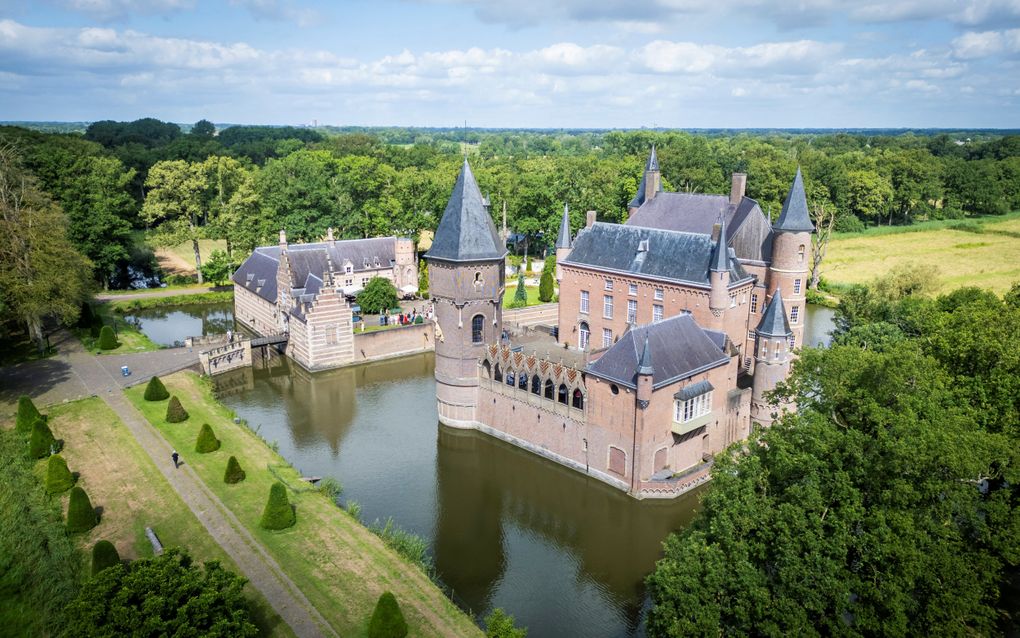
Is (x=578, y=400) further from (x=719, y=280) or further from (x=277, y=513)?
(x=277, y=513)

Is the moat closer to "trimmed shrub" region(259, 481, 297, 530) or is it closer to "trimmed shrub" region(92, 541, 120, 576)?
"trimmed shrub" region(259, 481, 297, 530)

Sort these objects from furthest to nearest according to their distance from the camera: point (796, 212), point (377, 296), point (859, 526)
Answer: point (377, 296) → point (796, 212) → point (859, 526)

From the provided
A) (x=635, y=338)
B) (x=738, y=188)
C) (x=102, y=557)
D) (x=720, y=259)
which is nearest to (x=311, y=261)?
(x=738, y=188)

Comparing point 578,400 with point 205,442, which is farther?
point 578,400

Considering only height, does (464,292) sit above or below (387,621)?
above

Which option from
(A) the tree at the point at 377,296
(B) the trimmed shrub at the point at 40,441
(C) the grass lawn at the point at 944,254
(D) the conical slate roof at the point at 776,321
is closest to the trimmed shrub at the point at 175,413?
(B) the trimmed shrub at the point at 40,441

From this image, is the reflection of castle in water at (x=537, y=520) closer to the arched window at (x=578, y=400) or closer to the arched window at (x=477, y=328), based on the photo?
the arched window at (x=578, y=400)

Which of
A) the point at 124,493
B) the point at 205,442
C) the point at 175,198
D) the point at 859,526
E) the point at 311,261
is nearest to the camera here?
the point at 859,526
